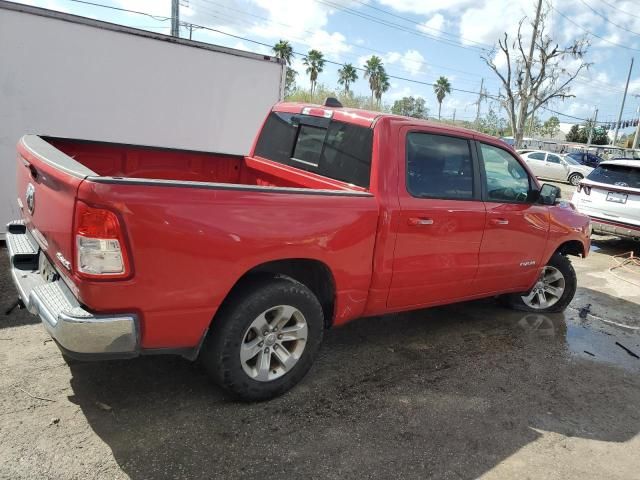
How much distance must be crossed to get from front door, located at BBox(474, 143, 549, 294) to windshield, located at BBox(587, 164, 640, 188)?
5.04m

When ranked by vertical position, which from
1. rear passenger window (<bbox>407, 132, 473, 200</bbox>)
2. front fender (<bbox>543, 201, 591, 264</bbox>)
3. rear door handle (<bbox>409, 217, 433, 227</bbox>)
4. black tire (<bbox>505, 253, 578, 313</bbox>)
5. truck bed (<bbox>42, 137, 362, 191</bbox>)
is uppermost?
rear passenger window (<bbox>407, 132, 473, 200</bbox>)

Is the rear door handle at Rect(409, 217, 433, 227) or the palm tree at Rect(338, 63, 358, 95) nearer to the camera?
the rear door handle at Rect(409, 217, 433, 227)

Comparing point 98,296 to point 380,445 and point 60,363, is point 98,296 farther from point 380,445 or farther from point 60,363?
point 380,445

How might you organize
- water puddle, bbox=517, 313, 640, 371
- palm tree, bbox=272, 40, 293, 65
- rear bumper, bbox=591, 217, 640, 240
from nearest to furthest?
water puddle, bbox=517, 313, 640, 371 → rear bumper, bbox=591, 217, 640, 240 → palm tree, bbox=272, 40, 293, 65

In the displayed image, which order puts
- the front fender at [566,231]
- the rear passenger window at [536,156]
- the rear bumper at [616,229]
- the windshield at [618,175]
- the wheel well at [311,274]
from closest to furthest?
the wheel well at [311,274]
the front fender at [566,231]
the rear bumper at [616,229]
the windshield at [618,175]
the rear passenger window at [536,156]

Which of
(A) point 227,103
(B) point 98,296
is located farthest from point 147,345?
(A) point 227,103

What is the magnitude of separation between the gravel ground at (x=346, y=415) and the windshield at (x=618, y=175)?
17.3 ft

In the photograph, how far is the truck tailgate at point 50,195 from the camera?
2.47 meters

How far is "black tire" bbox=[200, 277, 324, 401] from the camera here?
9.46 feet

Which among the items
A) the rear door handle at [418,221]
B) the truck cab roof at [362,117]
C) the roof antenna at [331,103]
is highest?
the roof antenna at [331,103]

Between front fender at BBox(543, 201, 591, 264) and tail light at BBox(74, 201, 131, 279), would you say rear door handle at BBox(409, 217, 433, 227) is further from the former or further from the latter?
tail light at BBox(74, 201, 131, 279)

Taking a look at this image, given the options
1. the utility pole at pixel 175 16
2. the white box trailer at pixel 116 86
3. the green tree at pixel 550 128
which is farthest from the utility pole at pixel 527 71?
the green tree at pixel 550 128

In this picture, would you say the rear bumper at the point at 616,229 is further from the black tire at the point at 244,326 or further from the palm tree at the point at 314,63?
the palm tree at the point at 314,63

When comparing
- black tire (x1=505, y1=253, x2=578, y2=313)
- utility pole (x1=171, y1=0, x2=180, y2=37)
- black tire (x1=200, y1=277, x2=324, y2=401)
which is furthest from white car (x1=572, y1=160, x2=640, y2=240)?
utility pole (x1=171, y1=0, x2=180, y2=37)
